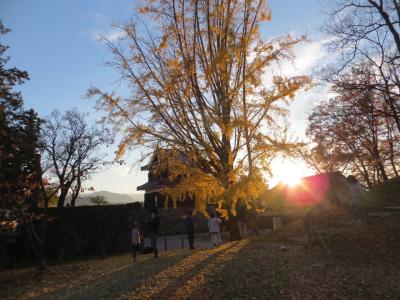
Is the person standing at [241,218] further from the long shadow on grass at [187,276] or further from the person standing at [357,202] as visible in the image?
the person standing at [357,202]

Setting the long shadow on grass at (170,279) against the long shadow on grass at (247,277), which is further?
the long shadow on grass at (170,279)

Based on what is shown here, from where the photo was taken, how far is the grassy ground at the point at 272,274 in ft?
19.5

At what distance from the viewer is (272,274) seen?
667 cm

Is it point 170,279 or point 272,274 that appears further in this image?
point 170,279

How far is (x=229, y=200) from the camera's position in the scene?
9.41m

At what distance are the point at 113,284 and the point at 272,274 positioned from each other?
3.76 metres

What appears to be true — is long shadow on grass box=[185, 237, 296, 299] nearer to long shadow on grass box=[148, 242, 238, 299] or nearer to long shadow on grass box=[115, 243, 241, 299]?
long shadow on grass box=[148, 242, 238, 299]

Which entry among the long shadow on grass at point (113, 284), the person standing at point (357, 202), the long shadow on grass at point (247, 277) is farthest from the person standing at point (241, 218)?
the person standing at point (357, 202)

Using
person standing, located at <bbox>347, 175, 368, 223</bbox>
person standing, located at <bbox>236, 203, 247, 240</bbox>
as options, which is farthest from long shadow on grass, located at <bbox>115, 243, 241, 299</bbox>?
person standing, located at <bbox>347, 175, 368, 223</bbox>

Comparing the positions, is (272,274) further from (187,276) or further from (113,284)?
(113,284)

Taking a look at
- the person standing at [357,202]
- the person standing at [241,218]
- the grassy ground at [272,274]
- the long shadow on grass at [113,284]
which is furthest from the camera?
the person standing at [241,218]

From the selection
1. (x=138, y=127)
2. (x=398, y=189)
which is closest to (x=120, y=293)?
(x=138, y=127)

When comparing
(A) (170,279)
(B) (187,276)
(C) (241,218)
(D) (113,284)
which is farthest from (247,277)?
(C) (241,218)

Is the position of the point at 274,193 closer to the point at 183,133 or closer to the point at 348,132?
the point at 348,132
